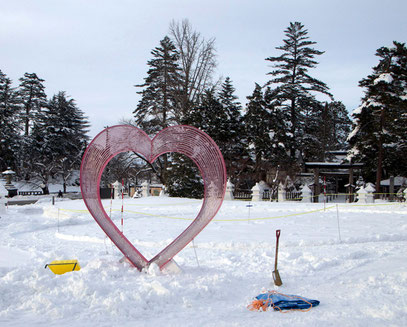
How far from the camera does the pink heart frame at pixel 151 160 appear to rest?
7383 millimetres

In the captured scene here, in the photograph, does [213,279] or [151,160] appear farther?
[151,160]

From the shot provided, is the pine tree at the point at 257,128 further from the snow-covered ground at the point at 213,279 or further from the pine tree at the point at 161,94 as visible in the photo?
the snow-covered ground at the point at 213,279

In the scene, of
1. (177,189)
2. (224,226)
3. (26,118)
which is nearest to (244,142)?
(177,189)

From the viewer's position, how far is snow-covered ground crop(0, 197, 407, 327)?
16.7 feet

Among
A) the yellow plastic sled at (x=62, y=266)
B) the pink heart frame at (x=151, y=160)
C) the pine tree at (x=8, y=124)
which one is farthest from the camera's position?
the pine tree at (x=8, y=124)

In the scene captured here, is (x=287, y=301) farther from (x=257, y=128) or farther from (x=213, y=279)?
(x=257, y=128)

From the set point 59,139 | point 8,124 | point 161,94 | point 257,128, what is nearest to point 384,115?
point 257,128

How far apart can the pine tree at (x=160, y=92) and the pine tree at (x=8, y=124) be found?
16667 millimetres

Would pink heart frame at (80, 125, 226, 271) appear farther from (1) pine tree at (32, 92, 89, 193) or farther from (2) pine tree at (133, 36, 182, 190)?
(1) pine tree at (32, 92, 89, 193)

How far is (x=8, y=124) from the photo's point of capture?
4431 cm

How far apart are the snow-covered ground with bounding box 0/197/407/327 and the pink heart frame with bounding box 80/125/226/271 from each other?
0.53 m

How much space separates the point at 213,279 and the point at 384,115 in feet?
81.1

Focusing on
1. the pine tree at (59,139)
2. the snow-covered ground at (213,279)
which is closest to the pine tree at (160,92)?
the pine tree at (59,139)

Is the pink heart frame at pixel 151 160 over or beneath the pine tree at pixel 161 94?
beneath
